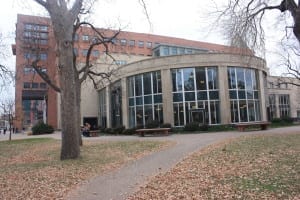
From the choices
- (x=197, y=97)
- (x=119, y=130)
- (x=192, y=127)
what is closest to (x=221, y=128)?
(x=192, y=127)

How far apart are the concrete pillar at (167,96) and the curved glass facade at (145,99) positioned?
742mm

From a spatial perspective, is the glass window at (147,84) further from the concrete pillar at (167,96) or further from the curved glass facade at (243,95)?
the curved glass facade at (243,95)

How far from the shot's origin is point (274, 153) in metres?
11.9

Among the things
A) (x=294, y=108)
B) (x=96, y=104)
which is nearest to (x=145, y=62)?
(x=96, y=104)

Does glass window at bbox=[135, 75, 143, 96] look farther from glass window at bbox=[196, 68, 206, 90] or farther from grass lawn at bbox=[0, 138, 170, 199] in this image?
grass lawn at bbox=[0, 138, 170, 199]

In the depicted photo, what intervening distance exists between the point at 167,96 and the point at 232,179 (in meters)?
25.3

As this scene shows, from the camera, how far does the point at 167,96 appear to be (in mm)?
33375

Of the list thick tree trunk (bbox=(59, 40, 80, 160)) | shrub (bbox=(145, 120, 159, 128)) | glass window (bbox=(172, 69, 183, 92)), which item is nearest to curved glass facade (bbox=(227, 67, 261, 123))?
glass window (bbox=(172, 69, 183, 92))

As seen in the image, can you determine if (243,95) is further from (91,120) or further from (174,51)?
(91,120)

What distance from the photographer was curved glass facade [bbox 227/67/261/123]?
109 ft

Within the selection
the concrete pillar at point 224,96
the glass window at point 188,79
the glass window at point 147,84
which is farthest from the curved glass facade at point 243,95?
the glass window at point 147,84

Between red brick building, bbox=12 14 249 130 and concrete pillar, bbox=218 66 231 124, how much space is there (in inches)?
238

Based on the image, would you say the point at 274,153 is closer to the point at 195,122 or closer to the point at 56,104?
the point at 195,122

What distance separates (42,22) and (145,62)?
52.3ft
